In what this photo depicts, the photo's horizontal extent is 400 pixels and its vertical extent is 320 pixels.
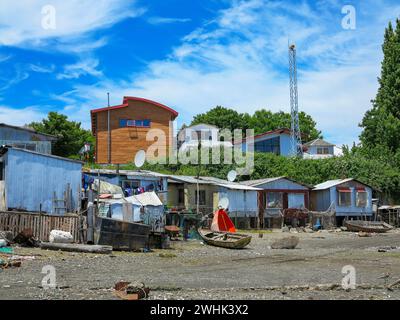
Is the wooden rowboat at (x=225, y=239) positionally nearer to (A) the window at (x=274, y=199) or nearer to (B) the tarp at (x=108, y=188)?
(B) the tarp at (x=108, y=188)

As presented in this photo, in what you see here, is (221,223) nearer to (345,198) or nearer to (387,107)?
(345,198)

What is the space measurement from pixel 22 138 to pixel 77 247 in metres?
16.2

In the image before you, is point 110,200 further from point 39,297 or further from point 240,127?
point 240,127

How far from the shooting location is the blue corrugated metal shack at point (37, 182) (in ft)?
76.8

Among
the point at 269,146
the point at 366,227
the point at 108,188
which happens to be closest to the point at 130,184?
the point at 108,188

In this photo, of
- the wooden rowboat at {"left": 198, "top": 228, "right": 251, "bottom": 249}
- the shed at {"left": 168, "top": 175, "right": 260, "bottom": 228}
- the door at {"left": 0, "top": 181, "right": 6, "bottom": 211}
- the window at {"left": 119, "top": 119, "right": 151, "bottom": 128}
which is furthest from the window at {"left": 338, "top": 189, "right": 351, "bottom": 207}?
the door at {"left": 0, "top": 181, "right": 6, "bottom": 211}

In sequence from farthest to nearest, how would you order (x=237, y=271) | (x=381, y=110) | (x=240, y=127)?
(x=240, y=127), (x=381, y=110), (x=237, y=271)

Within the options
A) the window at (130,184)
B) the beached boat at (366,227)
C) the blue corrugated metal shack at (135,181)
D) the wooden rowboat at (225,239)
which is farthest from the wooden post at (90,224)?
the beached boat at (366,227)

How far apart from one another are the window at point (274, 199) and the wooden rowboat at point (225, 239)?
14972 mm

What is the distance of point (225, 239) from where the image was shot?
25.8 m

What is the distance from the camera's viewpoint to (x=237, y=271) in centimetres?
1616

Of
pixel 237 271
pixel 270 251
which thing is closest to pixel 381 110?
pixel 270 251
